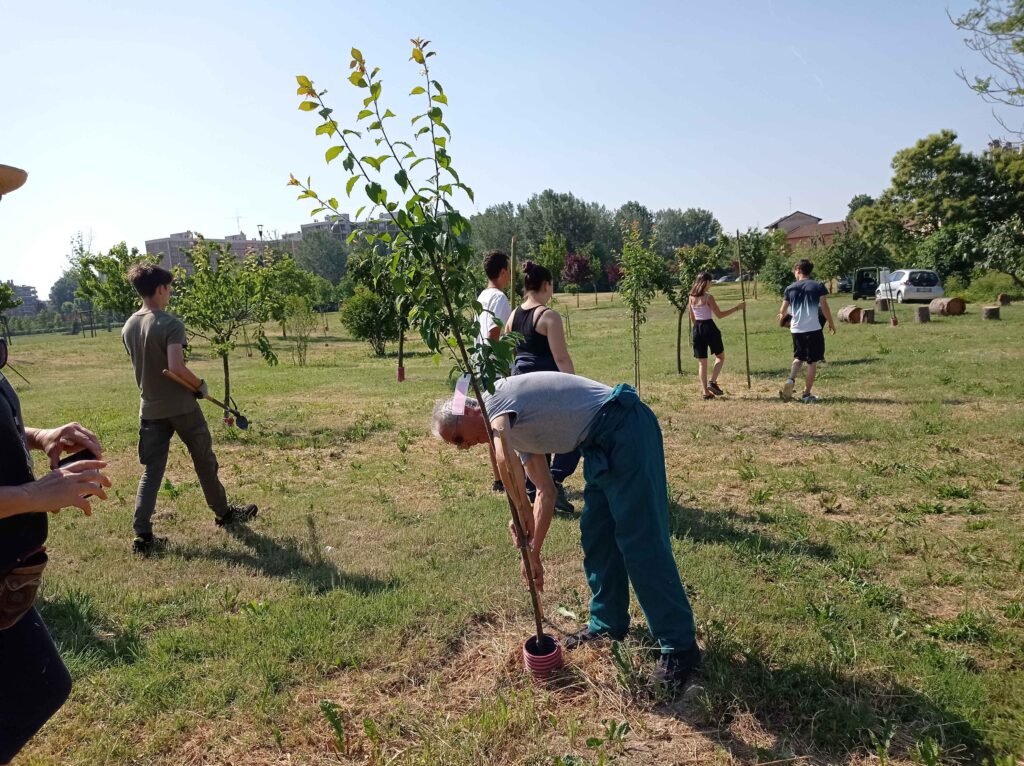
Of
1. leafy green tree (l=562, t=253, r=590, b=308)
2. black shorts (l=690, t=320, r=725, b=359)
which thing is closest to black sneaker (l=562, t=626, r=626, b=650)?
black shorts (l=690, t=320, r=725, b=359)

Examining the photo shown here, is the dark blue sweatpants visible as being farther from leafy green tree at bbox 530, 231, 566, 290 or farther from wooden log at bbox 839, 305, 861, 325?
leafy green tree at bbox 530, 231, 566, 290

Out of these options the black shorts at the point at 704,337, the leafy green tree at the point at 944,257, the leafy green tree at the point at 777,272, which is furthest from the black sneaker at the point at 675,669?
the leafy green tree at the point at 944,257

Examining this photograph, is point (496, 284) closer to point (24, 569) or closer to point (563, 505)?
point (563, 505)

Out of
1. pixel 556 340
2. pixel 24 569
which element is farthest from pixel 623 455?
pixel 24 569

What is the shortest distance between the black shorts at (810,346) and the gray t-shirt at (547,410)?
7184 mm

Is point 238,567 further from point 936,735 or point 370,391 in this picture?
point 370,391

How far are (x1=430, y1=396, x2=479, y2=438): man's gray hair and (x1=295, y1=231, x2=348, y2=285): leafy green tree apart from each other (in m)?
88.0

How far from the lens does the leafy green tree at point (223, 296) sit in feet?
30.8

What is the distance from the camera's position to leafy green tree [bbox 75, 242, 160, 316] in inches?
829

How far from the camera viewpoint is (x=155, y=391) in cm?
496

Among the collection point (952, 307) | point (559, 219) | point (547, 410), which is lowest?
point (952, 307)

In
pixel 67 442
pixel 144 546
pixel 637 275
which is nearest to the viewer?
pixel 67 442

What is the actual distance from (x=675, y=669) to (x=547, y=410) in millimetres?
1307

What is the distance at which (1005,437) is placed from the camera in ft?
22.7
